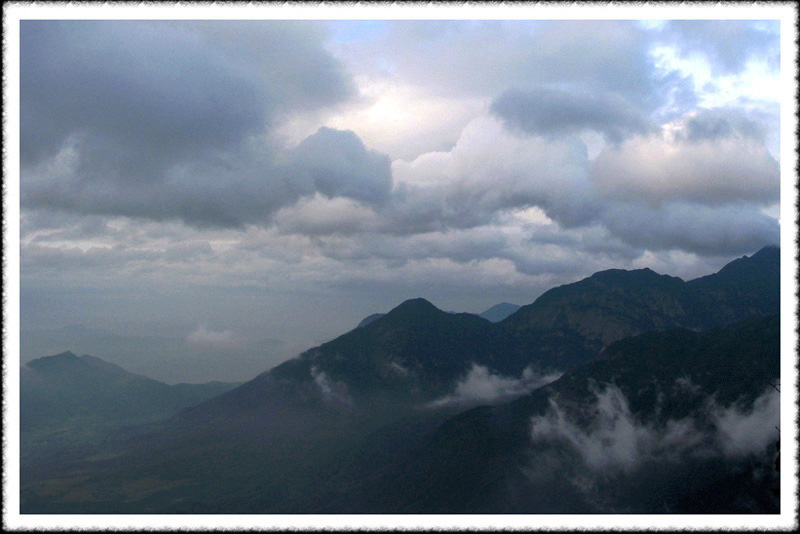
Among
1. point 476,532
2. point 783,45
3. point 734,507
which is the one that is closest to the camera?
point 476,532

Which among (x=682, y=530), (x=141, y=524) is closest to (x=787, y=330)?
(x=682, y=530)

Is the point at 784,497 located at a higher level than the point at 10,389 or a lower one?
lower

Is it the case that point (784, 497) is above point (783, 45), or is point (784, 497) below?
below

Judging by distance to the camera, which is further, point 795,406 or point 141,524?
point 795,406

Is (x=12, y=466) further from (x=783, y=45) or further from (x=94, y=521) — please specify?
(x=783, y=45)

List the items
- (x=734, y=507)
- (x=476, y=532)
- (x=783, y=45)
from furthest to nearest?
1. (x=734, y=507)
2. (x=783, y=45)
3. (x=476, y=532)

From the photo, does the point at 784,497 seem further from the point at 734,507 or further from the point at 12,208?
the point at 734,507

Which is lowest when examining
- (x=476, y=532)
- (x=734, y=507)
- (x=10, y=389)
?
(x=734, y=507)

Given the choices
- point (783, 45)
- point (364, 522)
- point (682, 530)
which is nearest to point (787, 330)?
point (682, 530)

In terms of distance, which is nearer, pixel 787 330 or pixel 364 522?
pixel 364 522
